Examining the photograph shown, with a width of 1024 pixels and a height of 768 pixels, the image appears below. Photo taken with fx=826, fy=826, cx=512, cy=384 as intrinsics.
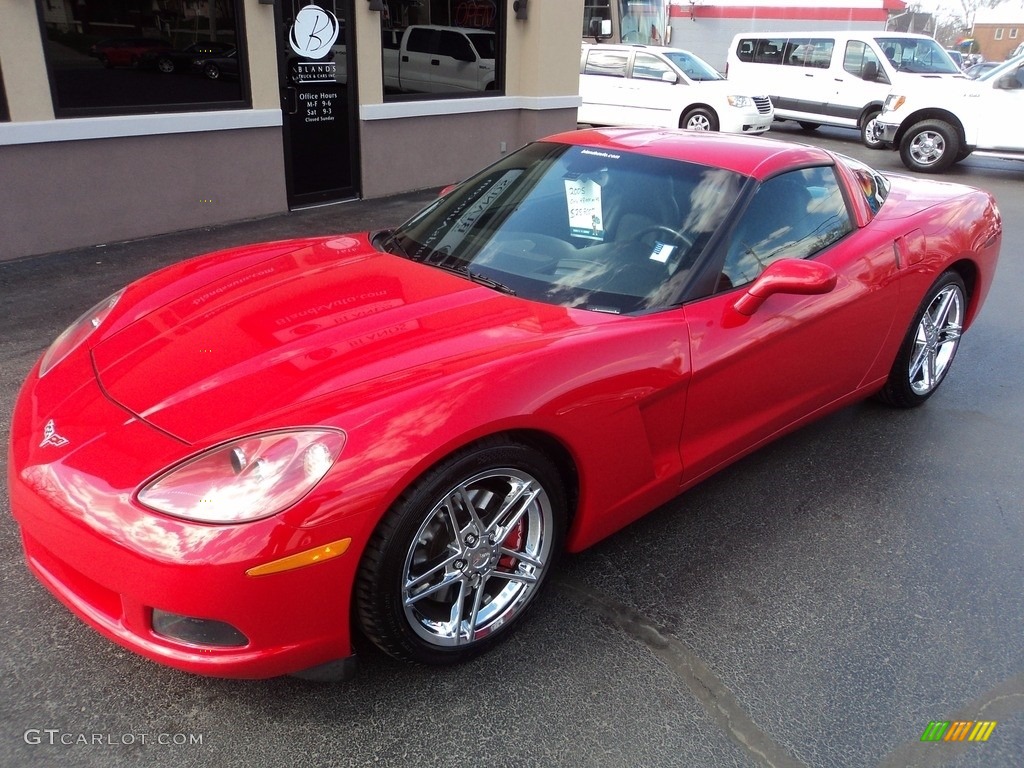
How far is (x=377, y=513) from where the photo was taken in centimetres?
204

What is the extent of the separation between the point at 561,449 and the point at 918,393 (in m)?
2.69

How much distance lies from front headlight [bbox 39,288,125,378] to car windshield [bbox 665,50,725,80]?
1294 centimetres

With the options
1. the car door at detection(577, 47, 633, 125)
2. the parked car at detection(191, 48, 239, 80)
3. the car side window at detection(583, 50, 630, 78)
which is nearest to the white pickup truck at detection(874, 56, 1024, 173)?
the car door at detection(577, 47, 633, 125)

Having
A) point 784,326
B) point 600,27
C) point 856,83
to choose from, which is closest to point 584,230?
point 784,326

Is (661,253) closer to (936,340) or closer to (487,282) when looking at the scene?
(487,282)

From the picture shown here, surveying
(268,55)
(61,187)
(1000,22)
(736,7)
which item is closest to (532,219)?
(61,187)

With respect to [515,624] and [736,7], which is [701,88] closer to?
[515,624]

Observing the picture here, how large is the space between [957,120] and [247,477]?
12.8 metres

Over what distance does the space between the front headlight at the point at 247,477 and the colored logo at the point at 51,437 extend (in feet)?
1.28

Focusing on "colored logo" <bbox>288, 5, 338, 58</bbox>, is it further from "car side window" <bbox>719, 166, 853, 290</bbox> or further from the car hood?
"car side window" <bbox>719, 166, 853, 290</bbox>

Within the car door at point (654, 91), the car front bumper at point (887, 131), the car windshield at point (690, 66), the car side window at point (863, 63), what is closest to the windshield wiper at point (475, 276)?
the car front bumper at point (887, 131)

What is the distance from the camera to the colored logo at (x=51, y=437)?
88.0 inches

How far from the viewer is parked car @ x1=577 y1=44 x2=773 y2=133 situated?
1373 cm

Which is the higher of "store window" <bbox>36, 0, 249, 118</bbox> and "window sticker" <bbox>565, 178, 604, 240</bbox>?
"store window" <bbox>36, 0, 249, 118</bbox>
